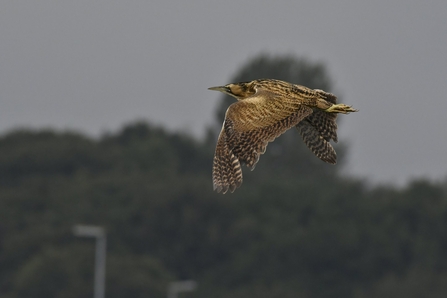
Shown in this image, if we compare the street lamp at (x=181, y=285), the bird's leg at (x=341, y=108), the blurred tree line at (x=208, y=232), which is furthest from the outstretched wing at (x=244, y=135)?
the blurred tree line at (x=208, y=232)

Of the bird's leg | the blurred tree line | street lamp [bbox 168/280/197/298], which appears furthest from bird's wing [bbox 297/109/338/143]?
the blurred tree line

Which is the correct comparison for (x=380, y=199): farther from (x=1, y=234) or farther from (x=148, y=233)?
(x=1, y=234)

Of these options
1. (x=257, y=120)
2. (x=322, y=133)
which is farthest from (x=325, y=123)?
(x=257, y=120)

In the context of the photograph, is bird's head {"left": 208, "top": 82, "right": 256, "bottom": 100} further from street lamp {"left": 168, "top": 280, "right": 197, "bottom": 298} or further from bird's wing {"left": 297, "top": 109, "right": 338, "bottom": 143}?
street lamp {"left": 168, "top": 280, "right": 197, "bottom": 298}

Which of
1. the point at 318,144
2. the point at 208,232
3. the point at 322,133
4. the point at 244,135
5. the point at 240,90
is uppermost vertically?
the point at 208,232

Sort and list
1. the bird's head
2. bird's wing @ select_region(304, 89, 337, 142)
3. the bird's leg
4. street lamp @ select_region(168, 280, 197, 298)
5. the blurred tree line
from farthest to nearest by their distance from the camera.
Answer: the blurred tree line → street lamp @ select_region(168, 280, 197, 298) → the bird's head → bird's wing @ select_region(304, 89, 337, 142) → the bird's leg

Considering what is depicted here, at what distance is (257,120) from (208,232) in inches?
2266

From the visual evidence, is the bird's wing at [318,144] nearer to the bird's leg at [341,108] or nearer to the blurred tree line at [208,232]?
the bird's leg at [341,108]

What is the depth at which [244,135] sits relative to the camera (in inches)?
707

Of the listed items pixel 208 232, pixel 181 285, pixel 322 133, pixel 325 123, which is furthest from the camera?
pixel 208 232

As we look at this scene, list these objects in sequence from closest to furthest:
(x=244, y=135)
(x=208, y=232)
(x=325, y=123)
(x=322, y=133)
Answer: (x=244, y=135), (x=325, y=123), (x=322, y=133), (x=208, y=232)

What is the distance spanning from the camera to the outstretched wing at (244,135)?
58.7ft

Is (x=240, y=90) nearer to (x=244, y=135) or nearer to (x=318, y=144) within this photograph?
(x=318, y=144)

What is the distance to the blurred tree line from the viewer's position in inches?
2741
